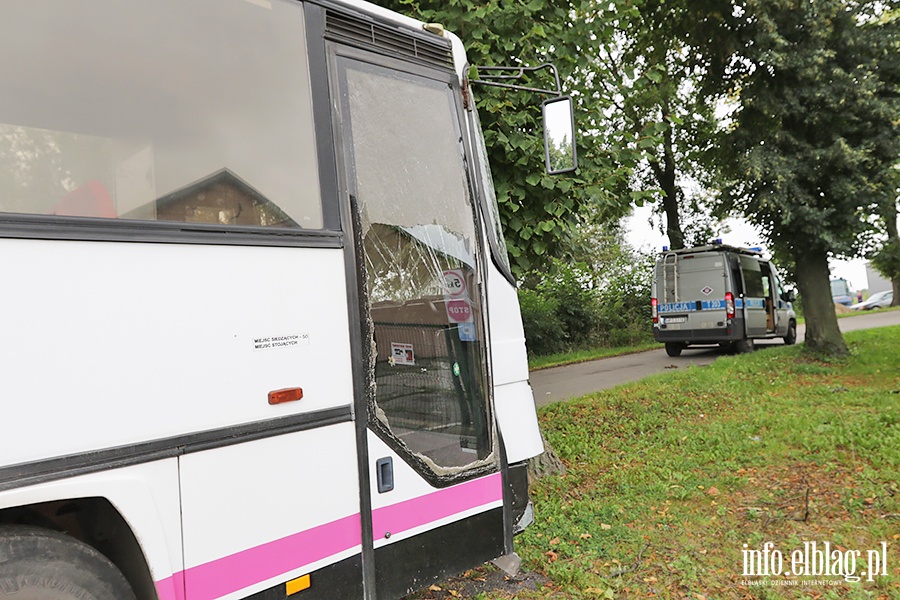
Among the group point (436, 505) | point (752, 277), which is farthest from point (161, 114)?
point (752, 277)

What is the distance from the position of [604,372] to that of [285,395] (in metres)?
13.0

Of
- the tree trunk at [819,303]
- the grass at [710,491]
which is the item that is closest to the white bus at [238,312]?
the grass at [710,491]

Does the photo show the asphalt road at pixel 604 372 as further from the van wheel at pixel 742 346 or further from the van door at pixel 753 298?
the van door at pixel 753 298

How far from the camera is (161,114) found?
105 inches

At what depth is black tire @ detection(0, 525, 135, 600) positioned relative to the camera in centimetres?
222

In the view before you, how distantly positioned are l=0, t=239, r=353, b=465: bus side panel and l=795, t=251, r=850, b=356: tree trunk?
13934 millimetres

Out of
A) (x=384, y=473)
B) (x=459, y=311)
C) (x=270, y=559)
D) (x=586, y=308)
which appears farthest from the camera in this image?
(x=586, y=308)

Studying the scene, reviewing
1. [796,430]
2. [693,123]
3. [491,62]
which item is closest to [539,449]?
[491,62]

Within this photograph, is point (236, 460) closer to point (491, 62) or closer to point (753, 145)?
point (491, 62)

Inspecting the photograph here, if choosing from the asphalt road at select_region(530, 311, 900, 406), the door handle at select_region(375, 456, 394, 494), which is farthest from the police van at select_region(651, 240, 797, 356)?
the door handle at select_region(375, 456, 394, 494)

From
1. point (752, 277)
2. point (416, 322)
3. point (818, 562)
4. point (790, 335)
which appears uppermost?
point (752, 277)

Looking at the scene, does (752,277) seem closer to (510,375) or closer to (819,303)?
(819,303)

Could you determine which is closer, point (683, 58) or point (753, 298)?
point (683, 58)

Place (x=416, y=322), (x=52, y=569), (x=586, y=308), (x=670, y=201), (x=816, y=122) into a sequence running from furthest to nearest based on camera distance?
(x=586, y=308)
(x=670, y=201)
(x=816, y=122)
(x=416, y=322)
(x=52, y=569)
